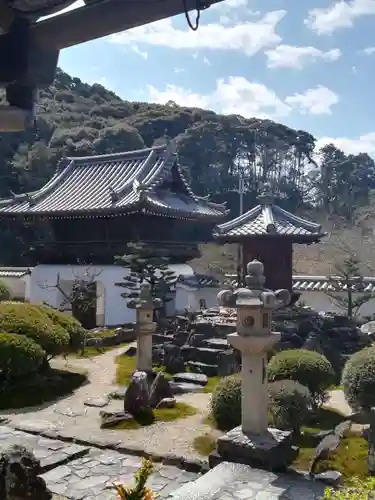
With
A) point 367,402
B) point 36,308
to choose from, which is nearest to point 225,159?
point 36,308

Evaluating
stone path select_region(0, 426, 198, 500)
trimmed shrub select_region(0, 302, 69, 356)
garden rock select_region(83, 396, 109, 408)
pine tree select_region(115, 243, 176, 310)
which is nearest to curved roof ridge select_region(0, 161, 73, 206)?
pine tree select_region(115, 243, 176, 310)

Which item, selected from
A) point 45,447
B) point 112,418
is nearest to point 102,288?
point 112,418

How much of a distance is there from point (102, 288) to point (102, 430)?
1598 centimetres

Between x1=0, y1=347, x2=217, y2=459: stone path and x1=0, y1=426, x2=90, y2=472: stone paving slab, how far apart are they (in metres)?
0.32

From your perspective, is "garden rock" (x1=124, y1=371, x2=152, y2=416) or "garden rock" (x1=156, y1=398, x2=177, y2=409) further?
"garden rock" (x1=156, y1=398, x2=177, y2=409)

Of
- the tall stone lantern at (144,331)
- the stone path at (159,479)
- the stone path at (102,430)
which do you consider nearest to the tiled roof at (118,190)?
the tall stone lantern at (144,331)

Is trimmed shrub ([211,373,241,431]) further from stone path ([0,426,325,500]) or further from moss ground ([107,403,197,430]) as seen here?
stone path ([0,426,325,500])

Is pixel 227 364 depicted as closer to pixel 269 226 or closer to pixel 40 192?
pixel 269 226

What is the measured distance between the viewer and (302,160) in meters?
61.4

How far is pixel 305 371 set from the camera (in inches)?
398

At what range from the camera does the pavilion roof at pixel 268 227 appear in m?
16.0

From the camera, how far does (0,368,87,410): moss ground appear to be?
1127 cm

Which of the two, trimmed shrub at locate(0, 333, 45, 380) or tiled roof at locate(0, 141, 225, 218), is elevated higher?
tiled roof at locate(0, 141, 225, 218)

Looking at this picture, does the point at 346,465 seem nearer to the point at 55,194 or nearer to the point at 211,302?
the point at 211,302
